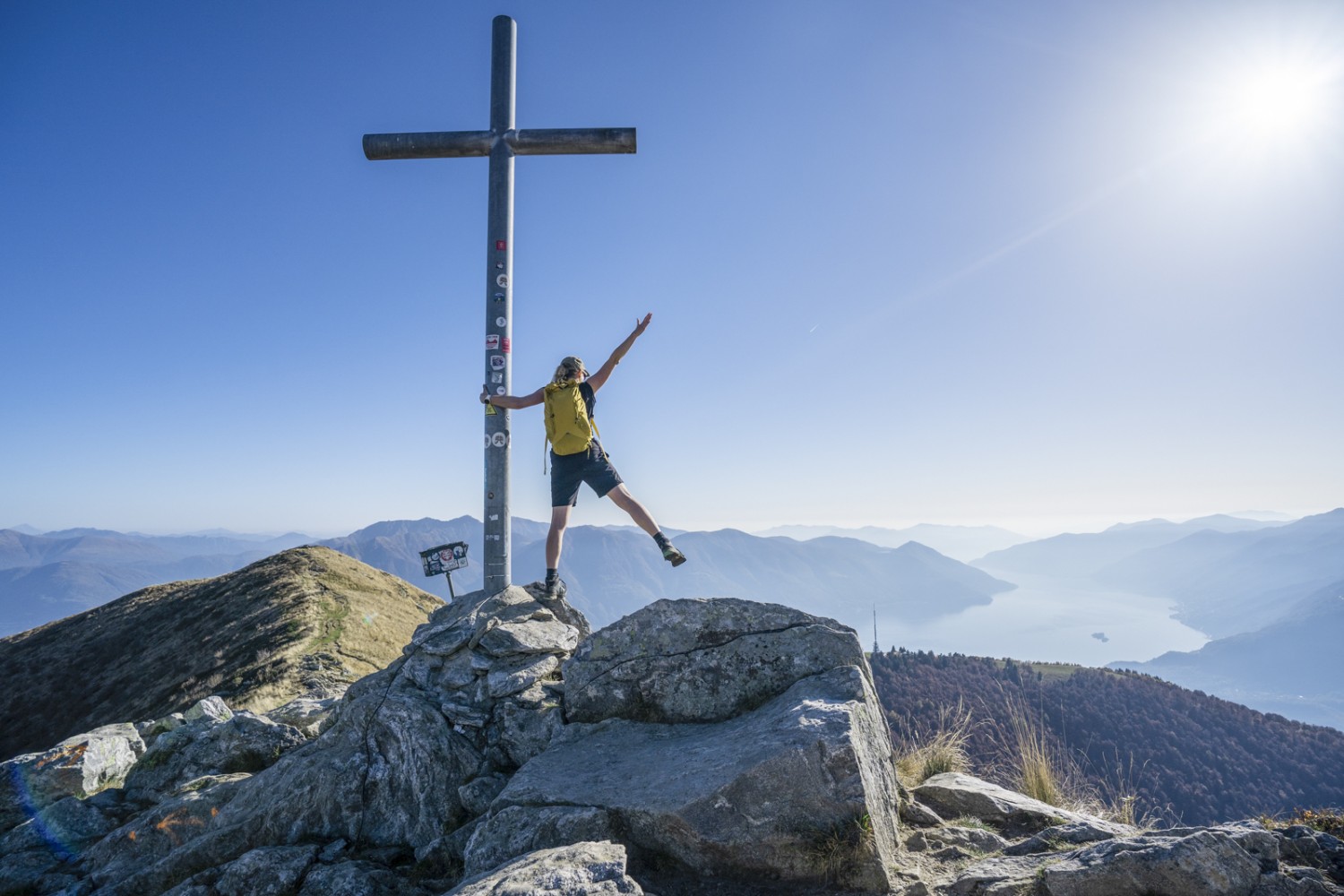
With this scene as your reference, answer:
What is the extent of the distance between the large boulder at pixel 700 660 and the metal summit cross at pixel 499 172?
3.70 metres

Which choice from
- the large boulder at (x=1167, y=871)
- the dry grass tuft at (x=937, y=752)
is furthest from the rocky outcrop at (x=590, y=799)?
the dry grass tuft at (x=937, y=752)

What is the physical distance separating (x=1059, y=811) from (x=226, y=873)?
7.61 metres

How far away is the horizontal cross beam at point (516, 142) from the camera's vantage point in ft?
32.8

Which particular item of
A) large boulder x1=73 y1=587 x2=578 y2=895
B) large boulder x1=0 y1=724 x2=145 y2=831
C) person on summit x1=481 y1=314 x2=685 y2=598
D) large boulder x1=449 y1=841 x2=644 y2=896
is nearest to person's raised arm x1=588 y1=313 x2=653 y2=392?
person on summit x1=481 y1=314 x2=685 y2=598

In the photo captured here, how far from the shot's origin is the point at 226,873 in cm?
513

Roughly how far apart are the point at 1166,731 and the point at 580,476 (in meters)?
153

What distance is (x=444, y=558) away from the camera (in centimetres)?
1145

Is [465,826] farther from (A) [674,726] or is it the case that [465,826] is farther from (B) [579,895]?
(B) [579,895]

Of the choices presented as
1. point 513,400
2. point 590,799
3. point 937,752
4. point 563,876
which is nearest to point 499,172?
point 513,400

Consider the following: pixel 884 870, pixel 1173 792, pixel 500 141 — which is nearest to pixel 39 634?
→ pixel 500 141

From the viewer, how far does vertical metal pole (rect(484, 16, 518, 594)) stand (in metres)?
9.55

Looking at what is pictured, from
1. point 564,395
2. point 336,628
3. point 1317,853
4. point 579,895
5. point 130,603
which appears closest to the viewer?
point 579,895

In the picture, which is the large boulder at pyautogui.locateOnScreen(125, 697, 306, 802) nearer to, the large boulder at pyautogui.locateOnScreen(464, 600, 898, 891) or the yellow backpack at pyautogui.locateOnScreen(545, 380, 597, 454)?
the large boulder at pyautogui.locateOnScreen(464, 600, 898, 891)


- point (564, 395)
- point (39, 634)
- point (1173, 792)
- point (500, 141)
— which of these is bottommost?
point (1173, 792)
